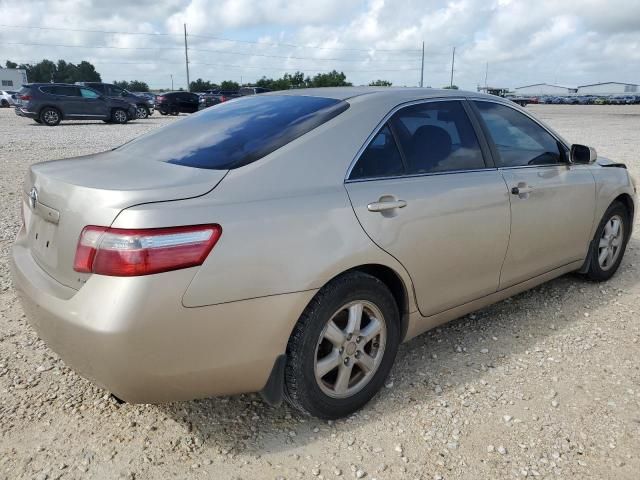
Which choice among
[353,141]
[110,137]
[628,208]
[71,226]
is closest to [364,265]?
[353,141]

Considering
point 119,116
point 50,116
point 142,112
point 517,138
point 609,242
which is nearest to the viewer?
point 517,138

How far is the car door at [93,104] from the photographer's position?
21.8 metres

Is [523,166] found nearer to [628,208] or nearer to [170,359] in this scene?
[628,208]

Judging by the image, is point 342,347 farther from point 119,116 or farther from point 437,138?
point 119,116

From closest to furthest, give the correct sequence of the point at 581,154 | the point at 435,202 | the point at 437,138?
the point at 435,202, the point at 437,138, the point at 581,154

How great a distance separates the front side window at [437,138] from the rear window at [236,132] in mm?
407

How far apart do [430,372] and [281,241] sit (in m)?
1.45

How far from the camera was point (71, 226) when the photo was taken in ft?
7.39

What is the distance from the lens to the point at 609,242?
4.57 m

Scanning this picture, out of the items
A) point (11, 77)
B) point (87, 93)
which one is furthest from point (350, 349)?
point (11, 77)

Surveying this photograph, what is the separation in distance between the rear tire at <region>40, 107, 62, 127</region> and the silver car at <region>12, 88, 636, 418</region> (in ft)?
67.1

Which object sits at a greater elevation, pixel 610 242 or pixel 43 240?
pixel 43 240

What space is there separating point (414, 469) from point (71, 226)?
180 cm

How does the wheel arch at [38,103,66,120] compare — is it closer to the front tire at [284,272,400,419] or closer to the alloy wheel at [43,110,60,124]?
the alloy wheel at [43,110,60,124]
